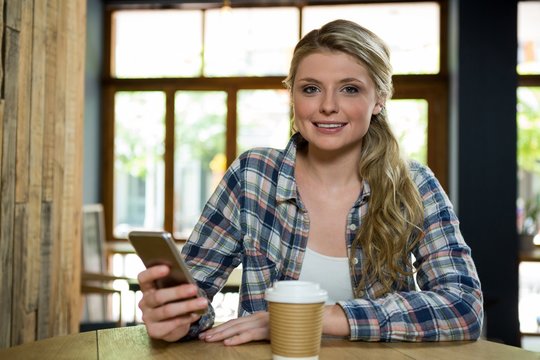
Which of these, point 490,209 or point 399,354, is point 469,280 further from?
point 490,209

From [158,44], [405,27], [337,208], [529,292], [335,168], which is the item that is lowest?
[529,292]

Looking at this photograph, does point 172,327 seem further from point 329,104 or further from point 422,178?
point 422,178

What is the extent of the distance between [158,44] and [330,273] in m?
5.16

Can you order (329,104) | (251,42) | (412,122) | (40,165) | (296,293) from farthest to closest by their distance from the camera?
(251,42)
(412,122)
(40,165)
(329,104)
(296,293)

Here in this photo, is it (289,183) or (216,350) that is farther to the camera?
(289,183)

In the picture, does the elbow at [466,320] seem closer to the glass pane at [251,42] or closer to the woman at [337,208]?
the woman at [337,208]

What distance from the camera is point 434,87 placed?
6180 millimetres

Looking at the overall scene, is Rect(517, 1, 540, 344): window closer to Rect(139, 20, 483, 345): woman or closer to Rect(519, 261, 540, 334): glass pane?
Rect(519, 261, 540, 334): glass pane

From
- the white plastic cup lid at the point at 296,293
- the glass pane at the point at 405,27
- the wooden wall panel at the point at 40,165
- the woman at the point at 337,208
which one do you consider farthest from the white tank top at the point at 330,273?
the glass pane at the point at 405,27

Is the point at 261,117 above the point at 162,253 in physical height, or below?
above

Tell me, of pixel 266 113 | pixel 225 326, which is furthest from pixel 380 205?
pixel 266 113

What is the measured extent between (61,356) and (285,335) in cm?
44

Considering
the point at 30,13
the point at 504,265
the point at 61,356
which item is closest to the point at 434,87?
the point at 504,265

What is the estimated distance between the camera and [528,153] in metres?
6.09
